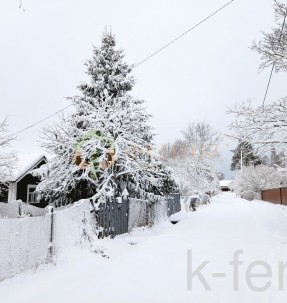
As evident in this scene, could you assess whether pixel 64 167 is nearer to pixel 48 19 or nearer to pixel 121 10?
pixel 121 10

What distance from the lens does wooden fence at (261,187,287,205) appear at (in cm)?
3131

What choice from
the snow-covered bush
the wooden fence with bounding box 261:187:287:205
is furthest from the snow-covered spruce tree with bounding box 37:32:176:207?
the snow-covered bush

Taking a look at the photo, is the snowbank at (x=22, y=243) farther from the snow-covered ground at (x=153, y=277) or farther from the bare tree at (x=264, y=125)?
the bare tree at (x=264, y=125)

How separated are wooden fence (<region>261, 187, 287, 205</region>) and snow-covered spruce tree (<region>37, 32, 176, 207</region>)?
56.7 ft

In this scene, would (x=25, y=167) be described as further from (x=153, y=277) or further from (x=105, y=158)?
(x=153, y=277)

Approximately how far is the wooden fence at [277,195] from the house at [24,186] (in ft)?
69.0

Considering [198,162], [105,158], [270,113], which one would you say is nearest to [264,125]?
[270,113]

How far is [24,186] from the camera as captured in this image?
1104 inches

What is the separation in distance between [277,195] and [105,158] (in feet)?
85.0

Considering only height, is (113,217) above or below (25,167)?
below

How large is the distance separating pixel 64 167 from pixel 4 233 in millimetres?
8502

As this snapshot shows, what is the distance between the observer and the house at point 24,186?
27.1 meters

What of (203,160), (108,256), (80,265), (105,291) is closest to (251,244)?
(108,256)

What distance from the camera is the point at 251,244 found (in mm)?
10094
